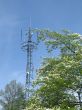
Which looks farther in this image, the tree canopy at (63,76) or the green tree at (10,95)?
the green tree at (10,95)

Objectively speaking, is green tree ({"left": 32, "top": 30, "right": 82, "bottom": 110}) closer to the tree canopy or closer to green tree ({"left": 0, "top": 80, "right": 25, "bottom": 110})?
the tree canopy

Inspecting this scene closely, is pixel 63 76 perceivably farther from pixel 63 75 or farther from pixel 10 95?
pixel 10 95

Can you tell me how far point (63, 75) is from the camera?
24453 millimetres

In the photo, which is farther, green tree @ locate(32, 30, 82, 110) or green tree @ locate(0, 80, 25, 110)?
green tree @ locate(0, 80, 25, 110)

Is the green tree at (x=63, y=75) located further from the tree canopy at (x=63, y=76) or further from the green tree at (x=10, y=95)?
the green tree at (x=10, y=95)

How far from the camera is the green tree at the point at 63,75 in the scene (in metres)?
24.1

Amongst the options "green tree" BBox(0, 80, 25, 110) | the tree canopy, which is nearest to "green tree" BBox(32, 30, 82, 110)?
the tree canopy

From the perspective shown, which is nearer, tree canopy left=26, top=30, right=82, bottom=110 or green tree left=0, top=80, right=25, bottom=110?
tree canopy left=26, top=30, right=82, bottom=110

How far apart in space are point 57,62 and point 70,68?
1832 millimetres

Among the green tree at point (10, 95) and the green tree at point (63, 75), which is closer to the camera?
the green tree at point (63, 75)

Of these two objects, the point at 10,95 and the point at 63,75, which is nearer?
the point at 63,75

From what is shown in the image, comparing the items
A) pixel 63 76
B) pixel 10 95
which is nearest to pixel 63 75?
pixel 63 76

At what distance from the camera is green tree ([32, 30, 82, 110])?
78.9 feet

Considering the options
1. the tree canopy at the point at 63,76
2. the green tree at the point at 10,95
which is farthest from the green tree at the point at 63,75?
the green tree at the point at 10,95
